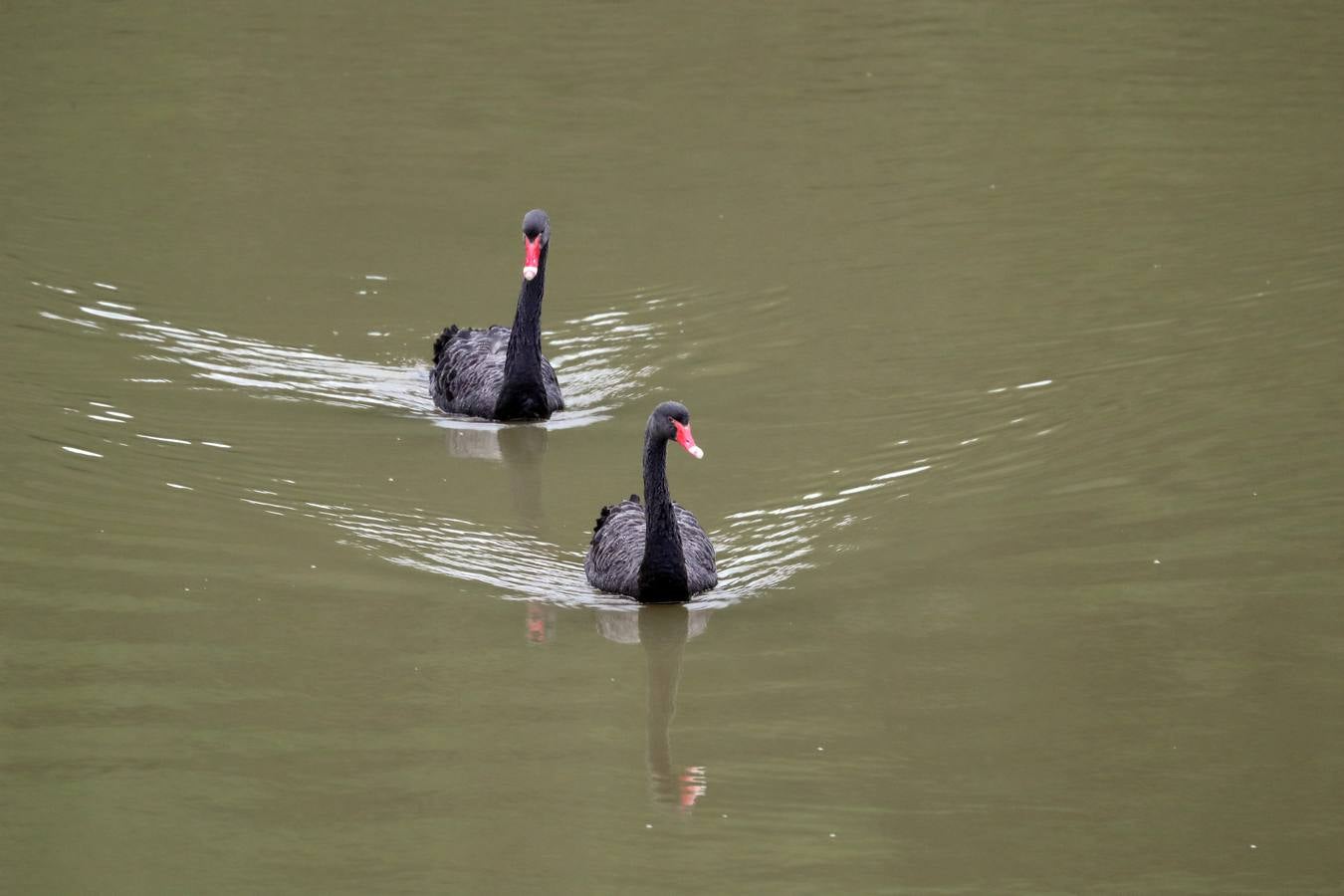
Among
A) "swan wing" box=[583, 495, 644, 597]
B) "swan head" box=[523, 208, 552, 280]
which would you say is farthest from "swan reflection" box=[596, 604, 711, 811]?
"swan head" box=[523, 208, 552, 280]

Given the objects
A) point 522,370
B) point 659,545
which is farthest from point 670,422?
point 522,370

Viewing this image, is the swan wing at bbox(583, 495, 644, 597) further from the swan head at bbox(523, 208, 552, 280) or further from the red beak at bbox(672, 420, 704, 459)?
the swan head at bbox(523, 208, 552, 280)

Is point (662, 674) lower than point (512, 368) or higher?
lower

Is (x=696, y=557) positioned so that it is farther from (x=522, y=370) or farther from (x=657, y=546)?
(x=522, y=370)

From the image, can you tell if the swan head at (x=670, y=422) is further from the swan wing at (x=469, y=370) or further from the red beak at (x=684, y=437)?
the swan wing at (x=469, y=370)

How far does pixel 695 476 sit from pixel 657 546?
6.67 feet

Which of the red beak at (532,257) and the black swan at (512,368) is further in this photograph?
the black swan at (512,368)

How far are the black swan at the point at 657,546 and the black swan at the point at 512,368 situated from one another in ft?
8.73

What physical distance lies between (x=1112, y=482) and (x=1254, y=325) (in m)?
2.86

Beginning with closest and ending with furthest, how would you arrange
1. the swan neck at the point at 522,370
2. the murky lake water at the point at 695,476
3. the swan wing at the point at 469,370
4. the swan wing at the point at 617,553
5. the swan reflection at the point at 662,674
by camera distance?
the murky lake water at the point at 695,476 → the swan reflection at the point at 662,674 → the swan wing at the point at 617,553 → the swan neck at the point at 522,370 → the swan wing at the point at 469,370

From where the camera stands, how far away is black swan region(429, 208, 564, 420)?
36.4 feet

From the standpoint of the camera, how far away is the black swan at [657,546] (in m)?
8.00

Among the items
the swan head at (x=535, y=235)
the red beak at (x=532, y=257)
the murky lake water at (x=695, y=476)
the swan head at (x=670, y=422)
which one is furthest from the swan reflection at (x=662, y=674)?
the swan head at (x=535, y=235)

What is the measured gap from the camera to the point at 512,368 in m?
11.1
